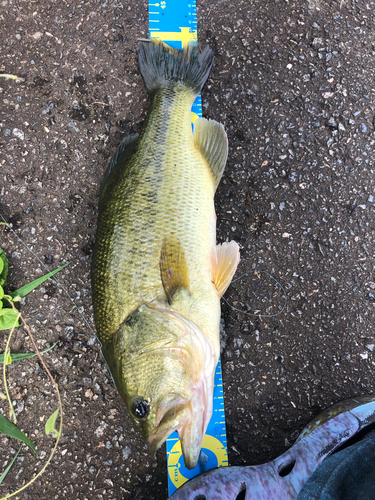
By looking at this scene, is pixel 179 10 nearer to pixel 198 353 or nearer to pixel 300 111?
pixel 300 111

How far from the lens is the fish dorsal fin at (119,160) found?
2154 millimetres

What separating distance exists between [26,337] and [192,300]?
1405mm

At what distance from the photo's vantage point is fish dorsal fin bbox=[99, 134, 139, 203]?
215 centimetres

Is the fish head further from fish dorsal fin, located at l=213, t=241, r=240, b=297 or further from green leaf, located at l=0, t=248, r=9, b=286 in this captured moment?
green leaf, located at l=0, t=248, r=9, b=286

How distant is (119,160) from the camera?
86.4 inches

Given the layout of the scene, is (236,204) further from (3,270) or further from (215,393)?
(3,270)

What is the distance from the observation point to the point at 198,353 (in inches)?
69.4

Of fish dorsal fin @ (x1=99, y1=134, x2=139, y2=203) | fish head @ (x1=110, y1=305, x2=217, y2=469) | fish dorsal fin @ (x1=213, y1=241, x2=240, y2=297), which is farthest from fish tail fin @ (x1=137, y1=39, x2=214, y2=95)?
fish head @ (x1=110, y1=305, x2=217, y2=469)

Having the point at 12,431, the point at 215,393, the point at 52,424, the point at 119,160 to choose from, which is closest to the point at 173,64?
the point at 119,160

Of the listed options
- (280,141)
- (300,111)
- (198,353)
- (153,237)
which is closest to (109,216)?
(153,237)

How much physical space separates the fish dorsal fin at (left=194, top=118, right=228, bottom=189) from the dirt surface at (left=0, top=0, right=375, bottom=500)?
0.24 m

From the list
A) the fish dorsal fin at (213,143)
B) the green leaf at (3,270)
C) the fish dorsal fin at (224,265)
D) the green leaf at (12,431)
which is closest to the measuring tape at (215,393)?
the fish dorsal fin at (213,143)

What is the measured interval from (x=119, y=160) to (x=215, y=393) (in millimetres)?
1778

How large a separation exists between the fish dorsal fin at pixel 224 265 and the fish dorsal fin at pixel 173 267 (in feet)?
0.86
